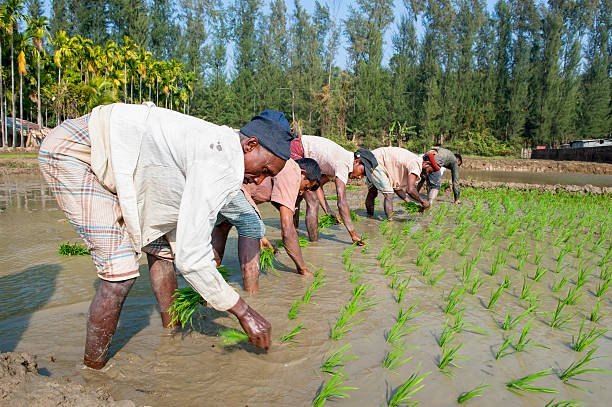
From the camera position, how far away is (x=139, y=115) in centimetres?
182

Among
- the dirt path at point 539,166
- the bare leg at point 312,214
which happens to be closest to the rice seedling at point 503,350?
the bare leg at point 312,214

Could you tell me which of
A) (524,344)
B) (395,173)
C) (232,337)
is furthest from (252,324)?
(395,173)

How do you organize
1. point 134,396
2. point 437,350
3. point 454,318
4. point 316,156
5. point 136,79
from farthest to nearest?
1. point 136,79
2. point 316,156
3. point 454,318
4. point 437,350
5. point 134,396

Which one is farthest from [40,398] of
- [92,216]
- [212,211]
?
[212,211]

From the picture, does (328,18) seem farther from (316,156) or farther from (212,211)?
(212,211)

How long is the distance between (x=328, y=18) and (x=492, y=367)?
36915 mm

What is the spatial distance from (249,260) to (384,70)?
3348 centimetres

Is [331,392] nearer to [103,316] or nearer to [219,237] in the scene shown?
[103,316]

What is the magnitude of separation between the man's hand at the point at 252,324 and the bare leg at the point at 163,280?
0.76m

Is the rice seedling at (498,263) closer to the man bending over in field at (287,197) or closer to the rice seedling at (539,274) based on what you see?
the rice seedling at (539,274)

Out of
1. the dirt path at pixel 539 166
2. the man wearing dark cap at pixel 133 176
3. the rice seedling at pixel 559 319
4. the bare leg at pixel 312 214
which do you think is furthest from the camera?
the dirt path at pixel 539 166

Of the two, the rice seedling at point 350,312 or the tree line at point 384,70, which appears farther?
the tree line at point 384,70

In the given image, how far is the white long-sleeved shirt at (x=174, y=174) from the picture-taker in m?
1.61

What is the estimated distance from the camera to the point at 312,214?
5.15 meters
